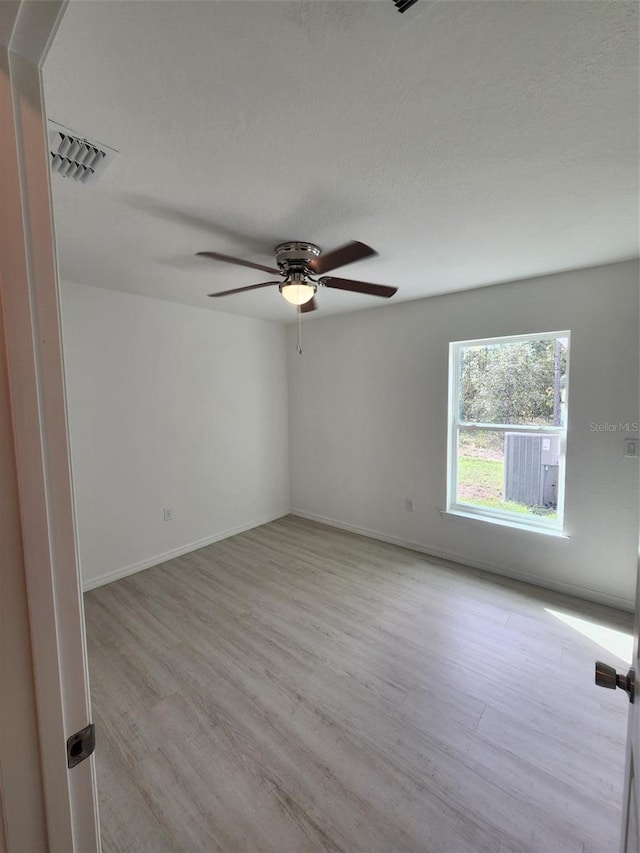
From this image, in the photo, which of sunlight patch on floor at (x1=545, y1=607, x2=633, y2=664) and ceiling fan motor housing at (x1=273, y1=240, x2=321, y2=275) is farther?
sunlight patch on floor at (x1=545, y1=607, x2=633, y2=664)

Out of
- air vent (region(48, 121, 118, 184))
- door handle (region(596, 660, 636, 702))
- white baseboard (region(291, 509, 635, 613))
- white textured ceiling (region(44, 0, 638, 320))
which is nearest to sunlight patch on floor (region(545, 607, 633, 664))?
white baseboard (region(291, 509, 635, 613))

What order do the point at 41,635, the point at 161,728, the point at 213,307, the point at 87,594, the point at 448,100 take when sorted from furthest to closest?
the point at 213,307 → the point at 87,594 → the point at 161,728 → the point at 448,100 → the point at 41,635

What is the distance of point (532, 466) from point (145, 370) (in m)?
3.43

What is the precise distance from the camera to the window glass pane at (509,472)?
2.92 meters

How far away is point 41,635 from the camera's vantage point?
0.56 metres

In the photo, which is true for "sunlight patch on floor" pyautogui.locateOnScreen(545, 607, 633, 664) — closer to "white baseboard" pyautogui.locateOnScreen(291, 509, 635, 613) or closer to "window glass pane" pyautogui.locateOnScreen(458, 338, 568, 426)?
"white baseboard" pyautogui.locateOnScreen(291, 509, 635, 613)

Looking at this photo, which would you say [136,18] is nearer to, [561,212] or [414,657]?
[561,212]

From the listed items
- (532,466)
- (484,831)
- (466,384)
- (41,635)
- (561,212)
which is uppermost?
(561,212)

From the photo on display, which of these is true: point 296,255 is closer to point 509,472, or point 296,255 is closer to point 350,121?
point 350,121

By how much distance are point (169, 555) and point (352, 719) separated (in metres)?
2.36

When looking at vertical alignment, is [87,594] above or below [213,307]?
below

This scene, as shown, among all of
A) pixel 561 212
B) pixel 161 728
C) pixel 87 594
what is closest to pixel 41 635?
pixel 161 728

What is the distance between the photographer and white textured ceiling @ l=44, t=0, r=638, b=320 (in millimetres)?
887

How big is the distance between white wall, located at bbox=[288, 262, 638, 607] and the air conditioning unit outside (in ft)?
0.50
